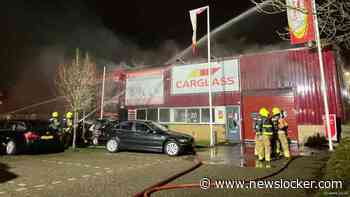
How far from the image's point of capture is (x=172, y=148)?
1177 centimetres

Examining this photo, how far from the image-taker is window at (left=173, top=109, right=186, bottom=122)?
2041 centimetres

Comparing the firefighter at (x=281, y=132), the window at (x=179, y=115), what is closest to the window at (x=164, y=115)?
the window at (x=179, y=115)

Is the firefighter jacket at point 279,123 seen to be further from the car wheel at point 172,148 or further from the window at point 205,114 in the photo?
the window at point 205,114

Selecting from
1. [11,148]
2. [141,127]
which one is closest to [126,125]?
[141,127]

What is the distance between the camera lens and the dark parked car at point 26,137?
11.5 m

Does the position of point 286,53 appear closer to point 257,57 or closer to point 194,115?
point 257,57

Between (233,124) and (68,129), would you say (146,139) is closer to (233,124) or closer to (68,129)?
(68,129)

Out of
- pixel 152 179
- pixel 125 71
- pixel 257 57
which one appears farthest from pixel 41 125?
pixel 257 57

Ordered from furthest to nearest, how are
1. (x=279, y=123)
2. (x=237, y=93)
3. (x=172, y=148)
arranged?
(x=237, y=93) → (x=172, y=148) → (x=279, y=123)

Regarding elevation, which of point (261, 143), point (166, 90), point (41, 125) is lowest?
point (261, 143)

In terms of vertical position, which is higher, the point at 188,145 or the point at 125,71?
the point at 125,71

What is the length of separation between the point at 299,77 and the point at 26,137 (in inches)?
615

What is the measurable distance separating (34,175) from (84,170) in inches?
53.9

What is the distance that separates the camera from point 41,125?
1223 centimetres
